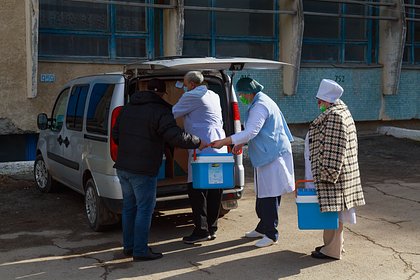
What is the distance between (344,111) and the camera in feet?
17.4

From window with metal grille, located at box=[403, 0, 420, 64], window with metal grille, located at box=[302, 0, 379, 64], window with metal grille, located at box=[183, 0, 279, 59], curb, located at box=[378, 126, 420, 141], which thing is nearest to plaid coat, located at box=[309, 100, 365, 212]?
window with metal grille, located at box=[183, 0, 279, 59]

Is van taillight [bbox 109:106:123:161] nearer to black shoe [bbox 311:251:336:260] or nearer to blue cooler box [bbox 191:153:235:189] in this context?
blue cooler box [bbox 191:153:235:189]

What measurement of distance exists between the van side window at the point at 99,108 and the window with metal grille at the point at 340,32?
9635 millimetres

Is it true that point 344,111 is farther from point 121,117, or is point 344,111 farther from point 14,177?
point 14,177

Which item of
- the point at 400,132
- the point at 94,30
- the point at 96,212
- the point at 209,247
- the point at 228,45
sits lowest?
the point at 209,247

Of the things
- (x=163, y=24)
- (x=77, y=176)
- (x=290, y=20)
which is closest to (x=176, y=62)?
(x=77, y=176)

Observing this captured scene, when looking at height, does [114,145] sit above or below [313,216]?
above

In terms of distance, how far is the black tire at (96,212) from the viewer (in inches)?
250

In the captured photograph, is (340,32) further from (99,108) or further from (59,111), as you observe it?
(99,108)

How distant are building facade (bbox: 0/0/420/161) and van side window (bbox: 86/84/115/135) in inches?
213

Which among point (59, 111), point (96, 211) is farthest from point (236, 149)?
point (59, 111)

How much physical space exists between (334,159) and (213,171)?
4.25 ft

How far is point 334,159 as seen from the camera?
16.8 feet

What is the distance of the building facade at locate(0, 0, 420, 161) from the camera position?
11.7m
